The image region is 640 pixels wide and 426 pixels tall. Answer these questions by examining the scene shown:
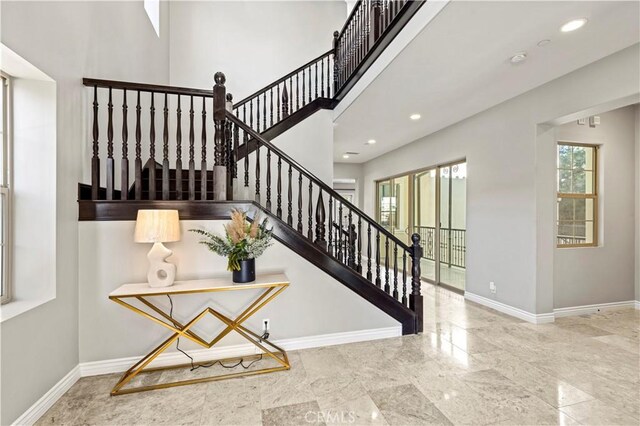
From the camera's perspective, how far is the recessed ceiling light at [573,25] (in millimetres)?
2302

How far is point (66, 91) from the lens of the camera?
7.51 feet

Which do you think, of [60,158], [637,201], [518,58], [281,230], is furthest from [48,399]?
[637,201]

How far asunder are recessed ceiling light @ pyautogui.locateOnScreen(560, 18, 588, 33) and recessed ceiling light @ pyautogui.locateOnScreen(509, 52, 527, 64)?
1.23 feet

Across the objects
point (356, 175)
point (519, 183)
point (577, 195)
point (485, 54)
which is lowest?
point (577, 195)

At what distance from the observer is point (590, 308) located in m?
4.02

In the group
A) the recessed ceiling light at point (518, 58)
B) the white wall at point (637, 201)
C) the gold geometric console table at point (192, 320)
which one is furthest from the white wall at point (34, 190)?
the white wall at point (637, 201)

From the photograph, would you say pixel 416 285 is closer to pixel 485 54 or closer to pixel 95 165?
pixel 485 54

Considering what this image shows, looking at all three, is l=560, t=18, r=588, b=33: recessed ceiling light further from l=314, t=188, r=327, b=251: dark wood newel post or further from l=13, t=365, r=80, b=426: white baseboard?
l=13, t=365, r=80, b=426: white baseboard

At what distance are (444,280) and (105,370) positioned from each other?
516cm

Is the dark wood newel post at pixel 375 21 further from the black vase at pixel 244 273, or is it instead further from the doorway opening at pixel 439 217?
the black vase at pixel 244 273

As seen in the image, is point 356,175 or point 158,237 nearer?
point 158,237

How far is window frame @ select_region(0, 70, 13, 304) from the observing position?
1.96 metres

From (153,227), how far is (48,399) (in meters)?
1.34

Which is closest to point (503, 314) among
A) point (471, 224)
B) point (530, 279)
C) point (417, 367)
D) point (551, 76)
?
point (530, 279)
